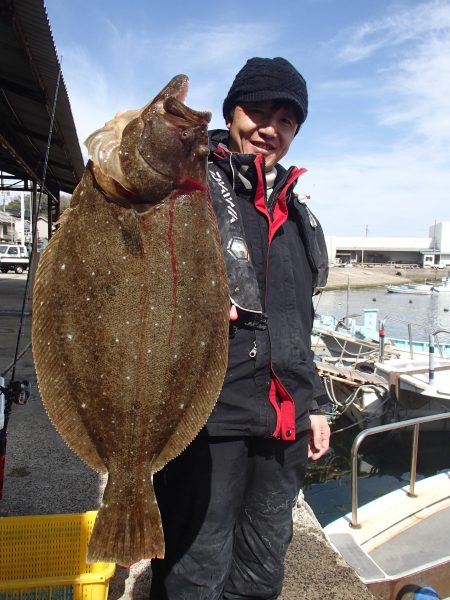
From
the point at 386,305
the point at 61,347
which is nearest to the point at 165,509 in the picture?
the point at 61,347

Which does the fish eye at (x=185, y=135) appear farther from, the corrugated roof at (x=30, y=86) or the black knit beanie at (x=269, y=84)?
the corrugated roof at (x=30, y=86)

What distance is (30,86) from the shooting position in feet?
20.7

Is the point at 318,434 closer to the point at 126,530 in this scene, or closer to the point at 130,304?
the point at 126,530

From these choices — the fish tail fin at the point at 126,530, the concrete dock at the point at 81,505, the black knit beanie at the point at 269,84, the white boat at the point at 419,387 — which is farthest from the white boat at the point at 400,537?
the white boat at the point at 419,387

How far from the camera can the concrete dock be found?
2.90m

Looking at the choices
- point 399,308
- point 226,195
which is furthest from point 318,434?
point 399,308

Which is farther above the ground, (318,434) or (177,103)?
(177,103)

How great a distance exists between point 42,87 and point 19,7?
1869mm

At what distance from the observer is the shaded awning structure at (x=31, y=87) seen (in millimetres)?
4289

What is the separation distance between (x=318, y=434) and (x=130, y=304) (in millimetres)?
1253

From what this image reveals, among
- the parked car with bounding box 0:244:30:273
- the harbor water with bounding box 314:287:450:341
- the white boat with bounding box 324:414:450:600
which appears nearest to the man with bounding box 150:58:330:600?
the white boat with bounding box 324:414:450:600

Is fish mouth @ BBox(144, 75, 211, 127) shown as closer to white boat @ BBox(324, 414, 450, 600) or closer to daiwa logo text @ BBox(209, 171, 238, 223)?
daiwa logo text @ BBox(209, 171, 238, 223)

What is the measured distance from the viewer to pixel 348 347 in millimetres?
16625

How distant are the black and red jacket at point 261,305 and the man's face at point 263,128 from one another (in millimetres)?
99
